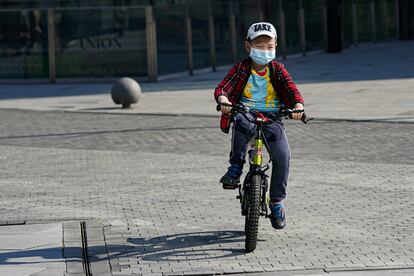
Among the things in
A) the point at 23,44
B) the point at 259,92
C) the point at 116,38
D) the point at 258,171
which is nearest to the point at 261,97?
the point at 259,92

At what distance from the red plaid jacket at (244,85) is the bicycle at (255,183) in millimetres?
139

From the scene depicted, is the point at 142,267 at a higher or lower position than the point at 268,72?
lower

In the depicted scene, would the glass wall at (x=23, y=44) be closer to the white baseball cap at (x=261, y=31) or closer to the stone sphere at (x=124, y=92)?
the stone sphere at (x=124, y=92)

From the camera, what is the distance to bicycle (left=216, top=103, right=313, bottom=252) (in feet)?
26.4

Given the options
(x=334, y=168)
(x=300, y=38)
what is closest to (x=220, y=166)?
(x=334, y=168)

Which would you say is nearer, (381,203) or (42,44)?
(381,203)

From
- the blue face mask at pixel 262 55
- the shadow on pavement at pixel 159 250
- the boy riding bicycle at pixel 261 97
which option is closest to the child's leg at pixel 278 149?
the boy riding bicycle at pixel 261 97

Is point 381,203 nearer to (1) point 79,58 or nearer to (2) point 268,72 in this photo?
(2) point 268,72

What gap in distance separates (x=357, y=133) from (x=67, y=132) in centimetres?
443

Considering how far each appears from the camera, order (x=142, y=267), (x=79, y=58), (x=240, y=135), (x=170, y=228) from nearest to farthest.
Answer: (x=142, y=267)
(x=240, y=135)
(x=170, y=228)
(x=79, y=58)

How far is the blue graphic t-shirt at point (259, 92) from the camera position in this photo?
841 cm

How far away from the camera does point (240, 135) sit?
833cm

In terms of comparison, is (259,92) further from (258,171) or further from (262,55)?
(258,171)

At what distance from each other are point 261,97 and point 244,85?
6.3 inches
